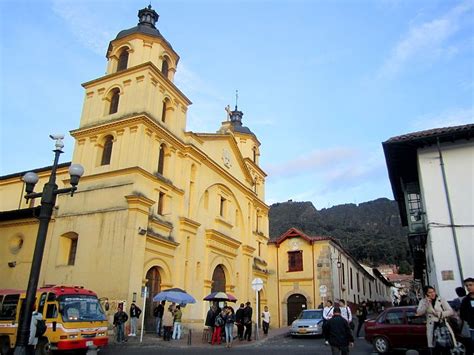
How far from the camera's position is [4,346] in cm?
1345

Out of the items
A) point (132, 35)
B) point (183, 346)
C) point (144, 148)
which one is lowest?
point (183, 346)

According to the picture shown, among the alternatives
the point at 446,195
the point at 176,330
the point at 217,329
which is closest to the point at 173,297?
the point at 176,330

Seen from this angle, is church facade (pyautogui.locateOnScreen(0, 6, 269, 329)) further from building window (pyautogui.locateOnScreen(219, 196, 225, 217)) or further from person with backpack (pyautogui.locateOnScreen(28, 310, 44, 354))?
person with backpack (pyautogui.locateOnScreen(28, 310, 44, 354))

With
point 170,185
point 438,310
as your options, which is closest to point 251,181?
point 170,185

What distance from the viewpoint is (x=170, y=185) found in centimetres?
2275

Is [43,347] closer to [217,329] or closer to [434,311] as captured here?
[217,329]

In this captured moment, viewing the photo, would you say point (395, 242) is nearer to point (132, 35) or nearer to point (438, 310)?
point (132, 35)

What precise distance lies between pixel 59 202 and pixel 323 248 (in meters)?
21.7

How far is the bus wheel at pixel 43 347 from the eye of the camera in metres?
12.2

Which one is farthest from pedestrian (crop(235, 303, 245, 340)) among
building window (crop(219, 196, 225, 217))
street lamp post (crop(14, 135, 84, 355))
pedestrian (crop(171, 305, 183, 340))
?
street lamp post (crop(14, 135, 84, 355))

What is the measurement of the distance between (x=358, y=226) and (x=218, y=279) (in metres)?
106

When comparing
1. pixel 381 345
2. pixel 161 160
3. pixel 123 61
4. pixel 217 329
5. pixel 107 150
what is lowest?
pixel 381 345

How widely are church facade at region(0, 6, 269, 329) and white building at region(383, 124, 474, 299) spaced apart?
12044mm

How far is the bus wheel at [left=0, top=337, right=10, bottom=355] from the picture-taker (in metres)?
13.3
